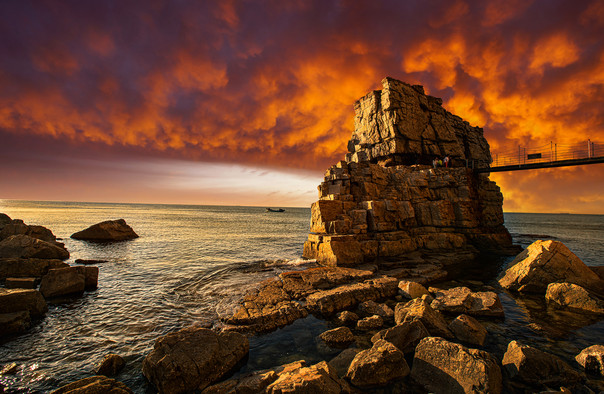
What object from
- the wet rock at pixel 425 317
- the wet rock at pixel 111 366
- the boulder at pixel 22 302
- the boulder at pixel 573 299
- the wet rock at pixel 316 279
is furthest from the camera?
the wet rock at pixel 316 279

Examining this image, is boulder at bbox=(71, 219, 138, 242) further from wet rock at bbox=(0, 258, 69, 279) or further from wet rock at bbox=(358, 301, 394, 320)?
wet rock at bbox=(358, 301, 394, 320)

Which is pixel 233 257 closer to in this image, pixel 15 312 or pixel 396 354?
pixel 15 312

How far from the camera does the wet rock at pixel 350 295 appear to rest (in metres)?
11.5

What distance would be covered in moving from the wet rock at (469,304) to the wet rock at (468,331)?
1950mm

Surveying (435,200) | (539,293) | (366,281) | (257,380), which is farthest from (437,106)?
(257,380)

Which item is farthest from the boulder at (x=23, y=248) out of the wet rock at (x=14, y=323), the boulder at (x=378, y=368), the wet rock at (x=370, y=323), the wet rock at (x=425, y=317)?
the wet rock at (x=425, y=317)

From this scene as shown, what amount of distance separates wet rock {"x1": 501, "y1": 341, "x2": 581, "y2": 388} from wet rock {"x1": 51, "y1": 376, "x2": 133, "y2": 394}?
410 inches

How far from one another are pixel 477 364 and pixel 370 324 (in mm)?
4069

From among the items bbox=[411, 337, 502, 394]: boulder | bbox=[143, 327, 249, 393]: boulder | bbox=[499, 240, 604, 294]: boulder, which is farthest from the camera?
bbox=[499, 240, 604, 294]: boulder

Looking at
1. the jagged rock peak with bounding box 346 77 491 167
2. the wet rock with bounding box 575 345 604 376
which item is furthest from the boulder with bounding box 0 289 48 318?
the jagged rock peak with bounding box 346 77 491 167

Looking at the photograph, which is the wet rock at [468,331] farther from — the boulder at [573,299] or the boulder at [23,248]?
the boulder at [23,248]

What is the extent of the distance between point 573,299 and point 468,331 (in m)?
7.91

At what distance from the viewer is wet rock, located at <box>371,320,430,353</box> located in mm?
8041

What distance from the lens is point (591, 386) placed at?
6.44 m
